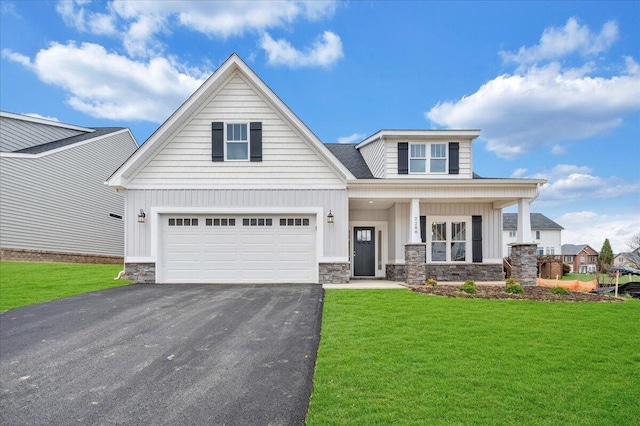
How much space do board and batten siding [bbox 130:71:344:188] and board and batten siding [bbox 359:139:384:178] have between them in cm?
259

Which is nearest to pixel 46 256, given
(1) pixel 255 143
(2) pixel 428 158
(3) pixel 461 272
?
(1) pixel 255 143

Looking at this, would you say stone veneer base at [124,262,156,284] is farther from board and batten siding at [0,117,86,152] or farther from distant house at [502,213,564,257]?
→ distant house at [502,213,564,257]

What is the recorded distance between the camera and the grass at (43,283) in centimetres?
949

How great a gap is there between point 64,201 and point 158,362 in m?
19.2

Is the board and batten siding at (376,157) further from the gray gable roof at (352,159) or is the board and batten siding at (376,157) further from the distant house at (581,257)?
the distant house at (581,257)

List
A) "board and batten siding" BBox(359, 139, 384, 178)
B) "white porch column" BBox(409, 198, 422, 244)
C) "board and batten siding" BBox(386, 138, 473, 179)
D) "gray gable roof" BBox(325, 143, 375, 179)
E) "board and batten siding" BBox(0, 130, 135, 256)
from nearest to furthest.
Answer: "white porch column" BBox(409, 198, 422, 244), "board and batten siding" BBox(386, 138, 473, 179), "board and batten siding" BBox(359, 139, 384, 178), "gray gable roof" BBox(325, 143, 375, 179), "board and batten siding" BBox(0, 130, 135, 256)

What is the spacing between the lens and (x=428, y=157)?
14.1 meters

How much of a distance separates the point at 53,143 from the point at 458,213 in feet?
73.7

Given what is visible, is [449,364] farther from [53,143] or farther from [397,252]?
[53,143]

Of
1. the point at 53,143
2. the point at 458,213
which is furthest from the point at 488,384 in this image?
the point at 53,143

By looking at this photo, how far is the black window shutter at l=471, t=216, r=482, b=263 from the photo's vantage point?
14.5 meters

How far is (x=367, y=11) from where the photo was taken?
1374cm

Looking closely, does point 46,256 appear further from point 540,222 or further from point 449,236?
point 540,222

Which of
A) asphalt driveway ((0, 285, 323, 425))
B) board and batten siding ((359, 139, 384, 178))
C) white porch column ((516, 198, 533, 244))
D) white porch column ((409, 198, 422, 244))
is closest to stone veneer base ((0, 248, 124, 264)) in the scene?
asphalt driveway ((0, 285, 323, 425))
